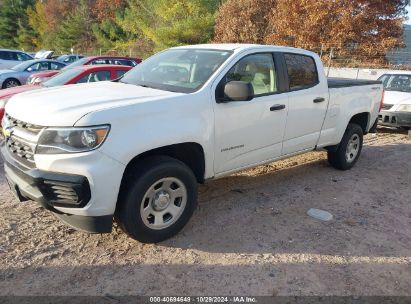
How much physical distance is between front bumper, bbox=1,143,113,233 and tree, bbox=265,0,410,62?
1885 cm

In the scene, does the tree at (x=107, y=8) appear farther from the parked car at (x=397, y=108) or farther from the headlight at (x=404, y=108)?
the headlight at (x=404, y=108)

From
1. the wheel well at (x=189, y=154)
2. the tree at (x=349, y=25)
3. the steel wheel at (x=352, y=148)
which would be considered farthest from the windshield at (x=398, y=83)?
the tree at (x=349, y=25)

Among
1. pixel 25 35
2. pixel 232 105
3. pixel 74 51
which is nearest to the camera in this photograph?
pixel 232 105

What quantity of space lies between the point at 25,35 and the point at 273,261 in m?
57.9

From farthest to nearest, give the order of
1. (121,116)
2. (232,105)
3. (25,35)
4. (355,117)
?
(25,35) → (355,117) → (232,105) → (121,116)

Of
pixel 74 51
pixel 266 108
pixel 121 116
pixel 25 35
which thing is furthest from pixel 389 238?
pixel 25 35

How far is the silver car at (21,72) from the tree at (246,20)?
12.1 metres

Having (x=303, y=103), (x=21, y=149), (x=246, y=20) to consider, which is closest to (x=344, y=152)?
(x=303, y=103)

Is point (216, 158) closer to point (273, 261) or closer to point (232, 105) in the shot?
point (232, 105)

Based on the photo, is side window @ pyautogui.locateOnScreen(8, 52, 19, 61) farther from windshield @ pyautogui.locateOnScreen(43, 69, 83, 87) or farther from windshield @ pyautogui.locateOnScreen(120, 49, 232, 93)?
windshield @ pyautogui.locateOnScreen(120, 49, 232, 93)

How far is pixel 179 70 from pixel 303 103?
5.44 ft

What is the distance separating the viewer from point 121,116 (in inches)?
123

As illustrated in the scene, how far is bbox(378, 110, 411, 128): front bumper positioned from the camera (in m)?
8.72

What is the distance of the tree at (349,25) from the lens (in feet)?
63.4
